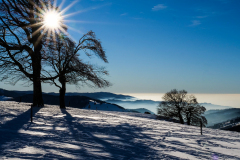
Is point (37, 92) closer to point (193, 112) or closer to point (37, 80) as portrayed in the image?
point (37, 80)

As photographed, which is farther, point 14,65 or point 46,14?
point 46,14

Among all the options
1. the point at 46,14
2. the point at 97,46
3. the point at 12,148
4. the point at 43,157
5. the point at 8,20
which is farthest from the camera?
the point at 97,46

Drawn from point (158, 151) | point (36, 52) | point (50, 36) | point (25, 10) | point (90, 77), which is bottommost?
point (158, 151)

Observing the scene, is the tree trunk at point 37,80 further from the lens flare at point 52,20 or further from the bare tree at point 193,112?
the bare tree at point 193,112

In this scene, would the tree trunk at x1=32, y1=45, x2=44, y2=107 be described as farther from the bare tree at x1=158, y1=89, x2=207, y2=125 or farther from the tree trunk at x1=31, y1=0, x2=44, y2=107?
the bare tree at x1=158, y1=89, x2=207, y2=125

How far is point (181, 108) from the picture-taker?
34.2 metres

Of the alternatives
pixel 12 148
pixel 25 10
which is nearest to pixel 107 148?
pixel 12 148

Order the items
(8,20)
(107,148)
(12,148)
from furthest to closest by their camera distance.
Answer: (8,20) < (107,148) < (12,148)

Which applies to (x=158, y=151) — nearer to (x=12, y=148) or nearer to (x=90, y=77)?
(x=12, y=148)

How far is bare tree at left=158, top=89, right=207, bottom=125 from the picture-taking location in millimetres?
32906

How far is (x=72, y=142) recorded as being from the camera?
481 centimetres

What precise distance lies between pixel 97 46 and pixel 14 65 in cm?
778

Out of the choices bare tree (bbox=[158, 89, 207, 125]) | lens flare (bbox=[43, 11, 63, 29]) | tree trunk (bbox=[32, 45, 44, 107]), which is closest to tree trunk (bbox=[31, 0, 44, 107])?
tree trunk (bbox=[32, 45, 44, 107])

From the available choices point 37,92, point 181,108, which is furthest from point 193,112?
point 37,92
